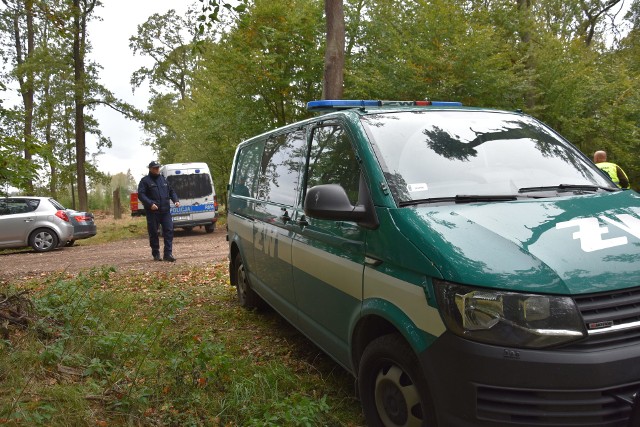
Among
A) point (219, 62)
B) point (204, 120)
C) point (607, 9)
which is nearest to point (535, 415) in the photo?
point (219, 62)

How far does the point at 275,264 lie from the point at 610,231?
2.85 metres

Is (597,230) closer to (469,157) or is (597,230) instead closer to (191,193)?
(469,157)

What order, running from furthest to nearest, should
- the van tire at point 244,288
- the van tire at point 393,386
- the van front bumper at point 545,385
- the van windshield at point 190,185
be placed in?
the van windshield at point 190,185
the van tire at point 244,288
the van tire at point 393,386
the van front bumper at point 545,385

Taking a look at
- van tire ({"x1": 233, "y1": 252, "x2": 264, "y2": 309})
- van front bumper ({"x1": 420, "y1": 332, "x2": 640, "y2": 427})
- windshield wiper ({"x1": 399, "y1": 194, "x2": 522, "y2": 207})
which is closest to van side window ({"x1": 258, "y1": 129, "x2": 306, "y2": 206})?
van tire ({"x1": 233, "y1": 252, "x2": 264, "y2": 309})

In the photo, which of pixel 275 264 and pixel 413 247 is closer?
pixel 413 247

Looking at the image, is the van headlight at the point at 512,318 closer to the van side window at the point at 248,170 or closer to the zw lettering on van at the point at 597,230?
the zw lettering on van at the point at 597,230

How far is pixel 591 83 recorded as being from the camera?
1484 cm

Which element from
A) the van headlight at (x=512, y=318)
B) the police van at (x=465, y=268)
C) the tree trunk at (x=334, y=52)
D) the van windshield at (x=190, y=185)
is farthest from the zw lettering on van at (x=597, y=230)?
the van windshield at (x=190, y=185)

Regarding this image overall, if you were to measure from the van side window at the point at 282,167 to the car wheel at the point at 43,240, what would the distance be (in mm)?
11818

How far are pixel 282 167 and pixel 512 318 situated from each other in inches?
114

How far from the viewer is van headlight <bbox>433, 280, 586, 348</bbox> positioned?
1.99 meters

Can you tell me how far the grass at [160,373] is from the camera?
3.07m

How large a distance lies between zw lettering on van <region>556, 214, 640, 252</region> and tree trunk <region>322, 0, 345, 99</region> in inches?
301

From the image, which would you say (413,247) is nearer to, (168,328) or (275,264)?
(275,264)
